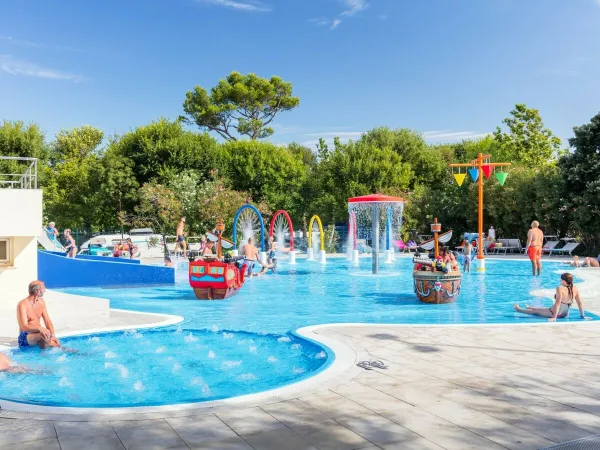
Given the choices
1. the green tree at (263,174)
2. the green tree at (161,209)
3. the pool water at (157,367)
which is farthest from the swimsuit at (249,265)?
the green tree at (263,174)

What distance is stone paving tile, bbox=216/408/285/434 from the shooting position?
521 centimetres

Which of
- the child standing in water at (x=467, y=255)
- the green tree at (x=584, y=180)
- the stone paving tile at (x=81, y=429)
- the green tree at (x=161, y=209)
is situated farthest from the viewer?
the green tree at (x=161, y=209)

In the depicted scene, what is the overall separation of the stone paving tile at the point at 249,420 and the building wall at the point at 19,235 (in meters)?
7.97

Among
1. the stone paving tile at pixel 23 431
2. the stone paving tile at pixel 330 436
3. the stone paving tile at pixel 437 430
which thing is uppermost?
the stone paving tile at pixel 437 430

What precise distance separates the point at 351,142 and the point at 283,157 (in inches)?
198

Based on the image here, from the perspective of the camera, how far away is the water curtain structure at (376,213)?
856 inches

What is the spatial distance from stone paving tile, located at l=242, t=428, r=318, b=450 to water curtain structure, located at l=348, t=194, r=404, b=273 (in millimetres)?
16753

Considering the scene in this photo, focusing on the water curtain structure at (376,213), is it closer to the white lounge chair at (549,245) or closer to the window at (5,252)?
the white lounge chair at (549,245)

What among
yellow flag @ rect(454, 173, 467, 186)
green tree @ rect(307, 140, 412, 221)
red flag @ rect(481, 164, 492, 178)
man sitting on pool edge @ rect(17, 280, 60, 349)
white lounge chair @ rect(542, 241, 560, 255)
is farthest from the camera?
green tree @ rect(307, 140, 412, 221)

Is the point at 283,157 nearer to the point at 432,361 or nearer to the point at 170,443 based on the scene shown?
the point at 432,361

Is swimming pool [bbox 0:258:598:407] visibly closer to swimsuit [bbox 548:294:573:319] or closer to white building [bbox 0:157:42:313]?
swimsuit [bbox 548:294:573:319]

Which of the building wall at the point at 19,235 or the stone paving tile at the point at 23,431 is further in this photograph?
the building wall at the point at 19,235

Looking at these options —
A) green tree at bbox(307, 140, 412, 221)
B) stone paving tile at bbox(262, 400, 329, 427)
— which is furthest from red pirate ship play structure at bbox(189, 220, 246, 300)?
green tree at bbox(307, 140, 412, 221)

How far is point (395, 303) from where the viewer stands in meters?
14.9
